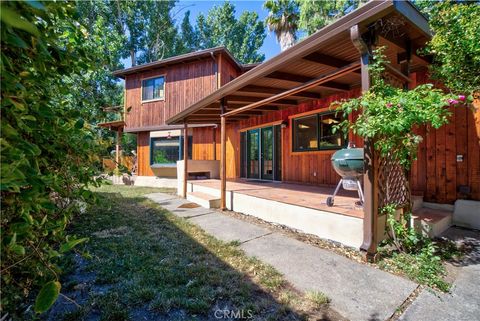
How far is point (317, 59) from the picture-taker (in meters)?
3.75

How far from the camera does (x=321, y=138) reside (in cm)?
646

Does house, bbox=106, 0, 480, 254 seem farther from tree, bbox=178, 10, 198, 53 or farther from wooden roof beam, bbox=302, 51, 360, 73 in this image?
tree, bbox=178, 10, 198, 53

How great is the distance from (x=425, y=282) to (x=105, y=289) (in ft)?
10.6

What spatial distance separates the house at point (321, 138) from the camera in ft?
9.98

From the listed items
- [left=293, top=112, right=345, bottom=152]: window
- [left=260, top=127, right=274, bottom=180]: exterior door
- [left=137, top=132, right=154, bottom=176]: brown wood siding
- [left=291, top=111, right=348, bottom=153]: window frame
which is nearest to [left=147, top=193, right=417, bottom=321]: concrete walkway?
[left=291, top=111, right=348, bottom=153]: window frame

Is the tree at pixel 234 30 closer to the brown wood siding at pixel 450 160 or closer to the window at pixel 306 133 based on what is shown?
the window at pixel 306 133

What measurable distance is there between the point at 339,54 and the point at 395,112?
67.0 inches

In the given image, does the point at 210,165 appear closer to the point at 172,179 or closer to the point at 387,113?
the point at 172,179

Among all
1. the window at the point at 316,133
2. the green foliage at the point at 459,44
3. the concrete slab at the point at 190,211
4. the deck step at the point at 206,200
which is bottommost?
the concrete slab at the point at 190,211

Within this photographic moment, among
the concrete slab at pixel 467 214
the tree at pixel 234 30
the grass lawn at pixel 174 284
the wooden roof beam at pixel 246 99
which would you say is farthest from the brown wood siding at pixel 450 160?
the tree at pixel 234 30

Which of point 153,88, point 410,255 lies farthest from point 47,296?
point 153,88

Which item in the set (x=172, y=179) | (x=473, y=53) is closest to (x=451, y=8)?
(x=473, y=53)

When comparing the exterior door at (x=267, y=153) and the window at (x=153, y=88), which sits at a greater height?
the window at (x=153, y=88)

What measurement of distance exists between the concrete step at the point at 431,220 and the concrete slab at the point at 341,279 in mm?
1365
